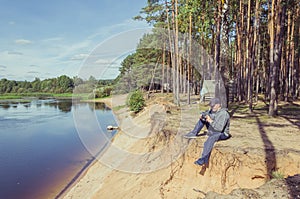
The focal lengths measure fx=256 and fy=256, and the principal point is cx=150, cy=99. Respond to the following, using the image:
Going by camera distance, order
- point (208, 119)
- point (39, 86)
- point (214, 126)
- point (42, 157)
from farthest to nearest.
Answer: point (39, 86)
point (42, 157)
point (208, 119)
point (214, 126)

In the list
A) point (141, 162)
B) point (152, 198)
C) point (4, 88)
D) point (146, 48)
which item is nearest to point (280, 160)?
point (152, 198)

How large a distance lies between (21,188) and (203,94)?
11.9 meters

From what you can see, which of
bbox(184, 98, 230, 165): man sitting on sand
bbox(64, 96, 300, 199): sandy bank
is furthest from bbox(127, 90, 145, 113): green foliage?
bbox(184, 98, 230, 165): man sitting on sand

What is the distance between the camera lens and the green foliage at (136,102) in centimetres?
2267

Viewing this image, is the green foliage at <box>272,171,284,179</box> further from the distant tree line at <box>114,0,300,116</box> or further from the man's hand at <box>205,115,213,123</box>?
the distant tree line at <box>114,0,300,116</box>

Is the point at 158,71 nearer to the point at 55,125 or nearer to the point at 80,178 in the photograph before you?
the point at 55,125

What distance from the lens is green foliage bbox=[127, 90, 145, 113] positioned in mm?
22672

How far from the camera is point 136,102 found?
22.8 meters

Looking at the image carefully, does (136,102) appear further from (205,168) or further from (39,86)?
(39,86)

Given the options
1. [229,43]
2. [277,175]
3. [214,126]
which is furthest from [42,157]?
[229,43]

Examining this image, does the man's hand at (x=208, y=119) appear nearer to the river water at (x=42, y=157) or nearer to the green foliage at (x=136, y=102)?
the river water at (x=42, y=157)

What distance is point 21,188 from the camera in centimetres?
1170

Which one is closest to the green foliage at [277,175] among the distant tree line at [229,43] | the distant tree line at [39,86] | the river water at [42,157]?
the distant tree line at [229,43]

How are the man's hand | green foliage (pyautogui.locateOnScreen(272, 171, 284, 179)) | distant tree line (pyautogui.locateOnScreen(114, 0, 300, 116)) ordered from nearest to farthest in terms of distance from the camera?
green foliage (pyautogui.locateOnScreen(272, 171, 284, 179)) < the man's hand < distant tree line (pyautogui.locateOnScreen(114, 0, 300, 116))
